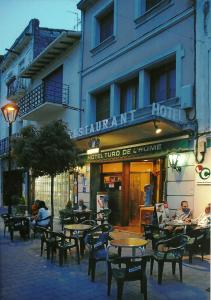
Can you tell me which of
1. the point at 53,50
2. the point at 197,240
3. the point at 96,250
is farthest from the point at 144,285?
the point at 53,50

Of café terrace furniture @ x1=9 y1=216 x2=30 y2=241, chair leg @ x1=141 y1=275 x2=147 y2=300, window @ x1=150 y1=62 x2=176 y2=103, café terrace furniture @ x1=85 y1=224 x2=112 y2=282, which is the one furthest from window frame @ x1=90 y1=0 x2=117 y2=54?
chair leg @ x1=141 y1=275 x2=147 y2=300

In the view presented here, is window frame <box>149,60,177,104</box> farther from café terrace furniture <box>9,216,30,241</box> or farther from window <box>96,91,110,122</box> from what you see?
café terrace furniture <box>9,216,30,241</box>

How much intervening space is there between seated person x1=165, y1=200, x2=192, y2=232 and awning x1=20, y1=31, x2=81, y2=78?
33.5 feet

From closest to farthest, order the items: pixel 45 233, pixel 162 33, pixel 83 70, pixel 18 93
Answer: pixel 45 233 → pixel 162 33 → pixel 83 70 → pixel 18 93

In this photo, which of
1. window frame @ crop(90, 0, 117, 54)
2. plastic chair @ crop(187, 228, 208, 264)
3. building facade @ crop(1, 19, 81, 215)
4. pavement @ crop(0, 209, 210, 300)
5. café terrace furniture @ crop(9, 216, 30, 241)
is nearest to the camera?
pavement @ crop(0, 209, 210, 300)

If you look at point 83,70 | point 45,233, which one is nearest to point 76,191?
point 83,70

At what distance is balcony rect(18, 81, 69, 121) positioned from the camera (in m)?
18.0

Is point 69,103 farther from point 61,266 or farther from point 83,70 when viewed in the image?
point 61,266

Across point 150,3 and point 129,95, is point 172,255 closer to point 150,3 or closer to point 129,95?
→ point 129,95

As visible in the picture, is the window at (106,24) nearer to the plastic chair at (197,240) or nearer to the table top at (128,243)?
the plastic chair at (197,240)

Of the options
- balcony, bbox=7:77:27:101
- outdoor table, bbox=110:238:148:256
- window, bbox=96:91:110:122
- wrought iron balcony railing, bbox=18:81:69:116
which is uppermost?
balcony, bbox=7:77:27:101

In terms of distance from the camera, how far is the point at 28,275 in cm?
747

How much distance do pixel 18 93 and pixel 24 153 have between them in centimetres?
1469

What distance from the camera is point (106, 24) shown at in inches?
630
